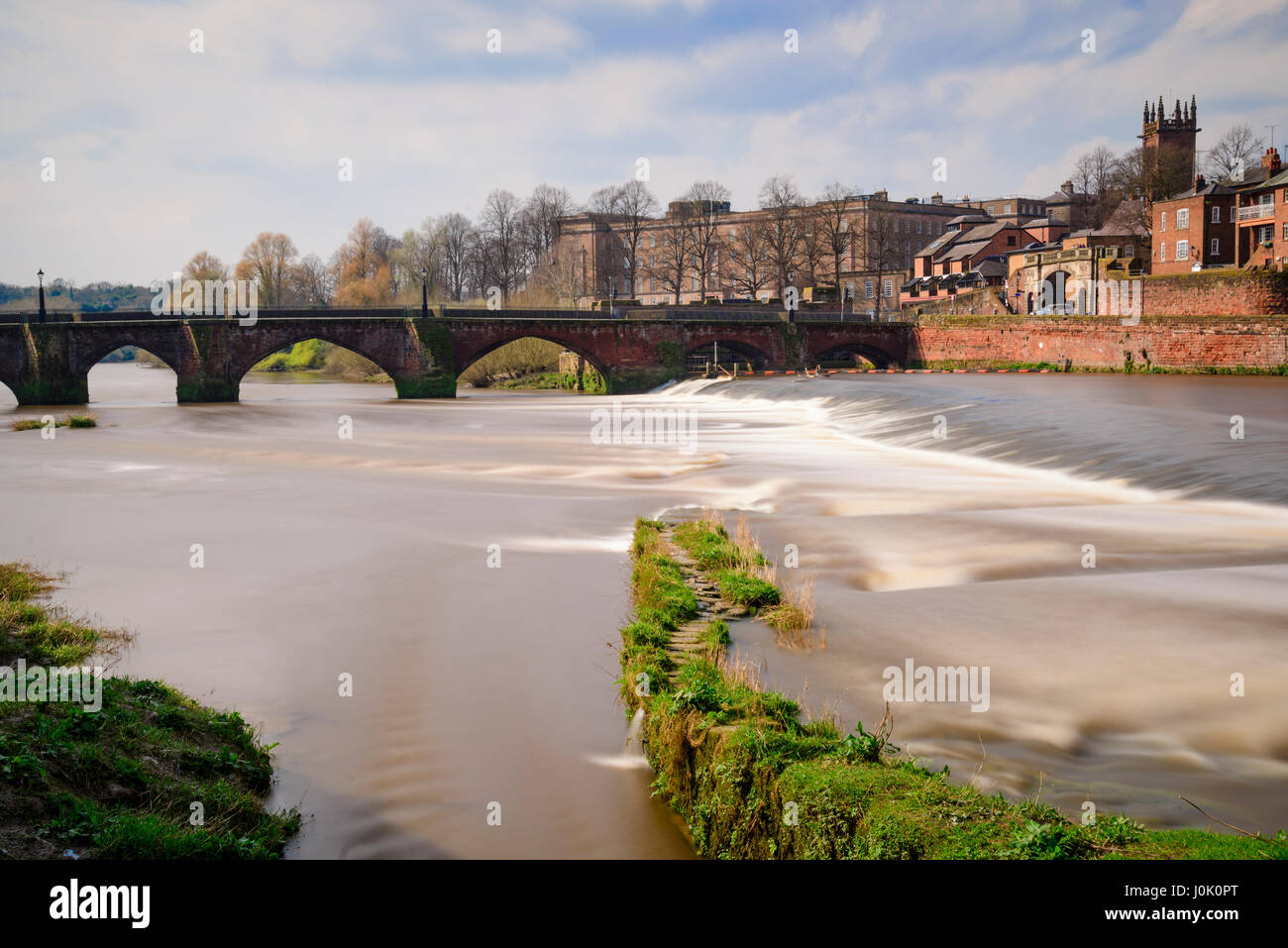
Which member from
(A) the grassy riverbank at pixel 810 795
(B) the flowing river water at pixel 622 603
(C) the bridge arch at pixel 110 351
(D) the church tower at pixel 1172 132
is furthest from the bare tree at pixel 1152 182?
(A) the grassy riverbank at pixel 810 795

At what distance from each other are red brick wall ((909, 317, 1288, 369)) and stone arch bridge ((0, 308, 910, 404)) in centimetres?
949

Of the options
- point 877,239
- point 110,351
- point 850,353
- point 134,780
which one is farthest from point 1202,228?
point 134,780

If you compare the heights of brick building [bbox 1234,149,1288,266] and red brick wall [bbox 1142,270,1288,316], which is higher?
brick building [bbox 1234,149,1288,266]

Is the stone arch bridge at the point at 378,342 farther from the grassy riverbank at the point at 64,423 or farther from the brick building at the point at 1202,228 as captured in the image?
the brick building at the point at 1202,228

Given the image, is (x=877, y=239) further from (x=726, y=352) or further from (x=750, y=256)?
(x=726, y=352)

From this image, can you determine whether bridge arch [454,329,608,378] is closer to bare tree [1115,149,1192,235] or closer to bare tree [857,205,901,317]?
bare tree [1115,149,1192,235]

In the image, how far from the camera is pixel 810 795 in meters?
5.99

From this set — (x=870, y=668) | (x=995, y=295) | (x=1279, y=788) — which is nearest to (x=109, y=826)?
(x=870, y=668)

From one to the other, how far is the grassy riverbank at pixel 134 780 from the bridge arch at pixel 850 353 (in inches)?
2386

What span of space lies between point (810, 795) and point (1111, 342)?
50808 mm

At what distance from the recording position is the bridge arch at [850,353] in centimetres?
6706

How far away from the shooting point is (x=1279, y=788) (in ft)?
22.9

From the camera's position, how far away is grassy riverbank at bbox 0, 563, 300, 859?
19.0ft

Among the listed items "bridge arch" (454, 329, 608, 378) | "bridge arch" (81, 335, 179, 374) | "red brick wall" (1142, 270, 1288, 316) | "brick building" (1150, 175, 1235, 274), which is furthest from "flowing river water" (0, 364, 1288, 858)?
"brick building" (1150, 175, 1235, 274)
